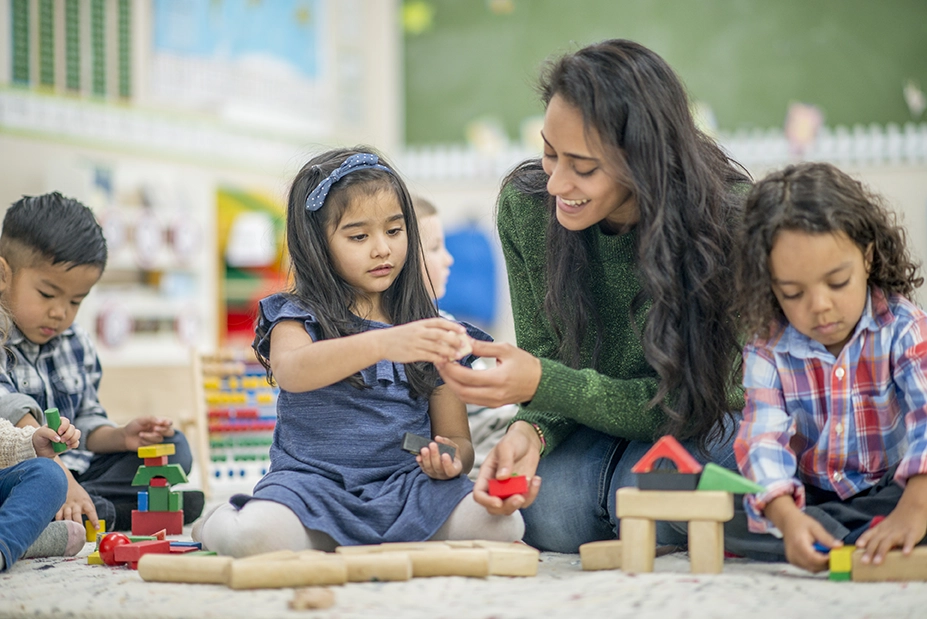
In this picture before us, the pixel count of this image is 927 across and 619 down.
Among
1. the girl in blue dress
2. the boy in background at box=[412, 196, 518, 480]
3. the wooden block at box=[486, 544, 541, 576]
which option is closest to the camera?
the wooden block at box=[486, 544, 541, 576]

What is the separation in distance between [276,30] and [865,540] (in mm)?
5385

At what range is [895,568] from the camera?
4.12ft

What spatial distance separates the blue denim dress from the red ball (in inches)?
8.9

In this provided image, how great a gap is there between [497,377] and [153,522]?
0.83 m

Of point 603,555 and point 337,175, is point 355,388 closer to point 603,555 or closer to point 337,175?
point 337,175

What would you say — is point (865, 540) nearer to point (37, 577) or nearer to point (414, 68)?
point (37, 577)

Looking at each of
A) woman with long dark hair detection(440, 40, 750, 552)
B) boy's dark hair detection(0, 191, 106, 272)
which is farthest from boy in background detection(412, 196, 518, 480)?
boy's dark hair detection(0, 191, 106, 272)

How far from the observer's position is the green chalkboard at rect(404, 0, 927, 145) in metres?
6.23

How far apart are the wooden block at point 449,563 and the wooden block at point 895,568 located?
47 cm

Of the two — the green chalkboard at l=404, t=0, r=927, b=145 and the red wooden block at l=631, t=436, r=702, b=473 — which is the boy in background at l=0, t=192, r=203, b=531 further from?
the green chalkboard at l=404, t=0, r=927, b=145

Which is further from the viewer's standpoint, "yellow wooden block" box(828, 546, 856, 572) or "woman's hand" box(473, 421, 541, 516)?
"woman's hand" box(473, 421, 541, 516)

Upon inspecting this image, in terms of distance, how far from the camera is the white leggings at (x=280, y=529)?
1.40 meters

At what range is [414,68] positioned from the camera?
725cm

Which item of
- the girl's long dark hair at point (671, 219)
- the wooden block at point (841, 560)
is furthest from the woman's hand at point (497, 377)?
the wooden block at point (841, 560)
